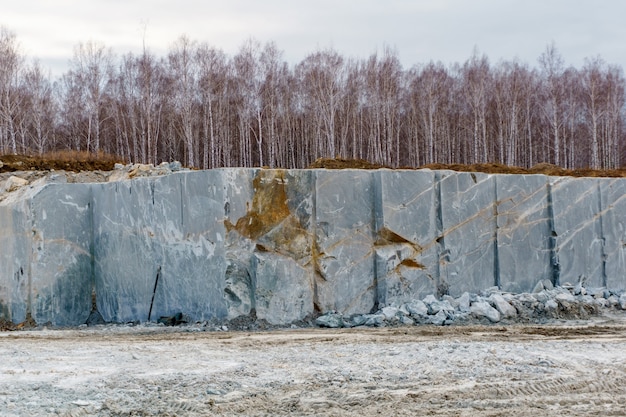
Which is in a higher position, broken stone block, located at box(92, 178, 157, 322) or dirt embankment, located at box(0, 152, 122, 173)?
dirt embankment, located at box(0, 152, 122, 173)

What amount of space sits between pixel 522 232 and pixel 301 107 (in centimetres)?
2515

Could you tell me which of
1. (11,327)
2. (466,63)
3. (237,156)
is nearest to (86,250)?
(11,327)

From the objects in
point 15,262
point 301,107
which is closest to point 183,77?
point 301,107

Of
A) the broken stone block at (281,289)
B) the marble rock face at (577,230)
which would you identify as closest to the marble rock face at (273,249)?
the broken stone block at (281,289)

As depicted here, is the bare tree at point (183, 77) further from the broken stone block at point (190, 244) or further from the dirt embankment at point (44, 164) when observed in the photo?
the broken stone block at point (190, 244)

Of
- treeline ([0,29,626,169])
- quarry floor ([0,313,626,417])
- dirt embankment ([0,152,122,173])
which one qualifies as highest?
treeline ([0,29,626,169])

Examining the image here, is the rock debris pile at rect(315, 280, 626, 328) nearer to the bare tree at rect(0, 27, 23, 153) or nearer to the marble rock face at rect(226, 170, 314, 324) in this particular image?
the marble rock face at rect(226, 170, 314, 324)

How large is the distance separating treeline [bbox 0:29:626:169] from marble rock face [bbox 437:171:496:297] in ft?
62.3

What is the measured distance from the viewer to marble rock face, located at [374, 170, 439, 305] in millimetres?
9547

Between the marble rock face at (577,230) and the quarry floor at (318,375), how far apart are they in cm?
284

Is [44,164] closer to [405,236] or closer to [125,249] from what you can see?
[125,249]

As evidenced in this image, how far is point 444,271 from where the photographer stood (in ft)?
32.5

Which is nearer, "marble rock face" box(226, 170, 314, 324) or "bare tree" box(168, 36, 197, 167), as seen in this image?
"marble rock face" box(226, 170, 314, 324)

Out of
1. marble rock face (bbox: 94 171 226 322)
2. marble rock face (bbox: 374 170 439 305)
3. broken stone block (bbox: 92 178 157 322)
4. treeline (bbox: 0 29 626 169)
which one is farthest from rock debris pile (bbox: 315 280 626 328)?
treeline (bbox: 0 29 626 169)
